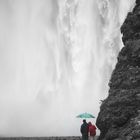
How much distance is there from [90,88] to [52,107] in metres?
7.08

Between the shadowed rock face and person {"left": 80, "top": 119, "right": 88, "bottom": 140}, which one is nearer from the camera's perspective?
the shadowed rock face

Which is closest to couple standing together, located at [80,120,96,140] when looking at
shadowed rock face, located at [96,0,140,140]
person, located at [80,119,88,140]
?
person, located at [80,119,88,140]

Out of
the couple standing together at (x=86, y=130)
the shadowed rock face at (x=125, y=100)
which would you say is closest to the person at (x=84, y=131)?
the couple standing together at (x=86, y=130)

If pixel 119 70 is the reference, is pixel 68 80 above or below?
above

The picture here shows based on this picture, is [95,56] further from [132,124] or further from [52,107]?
[132,124]

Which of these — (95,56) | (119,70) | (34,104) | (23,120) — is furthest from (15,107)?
(119,70)

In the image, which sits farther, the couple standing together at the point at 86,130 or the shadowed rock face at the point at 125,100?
the couple standing together at the point at 86,130

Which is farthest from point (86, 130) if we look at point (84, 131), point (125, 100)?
point (125, 100)

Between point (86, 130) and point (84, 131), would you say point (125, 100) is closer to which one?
point (84, 131)

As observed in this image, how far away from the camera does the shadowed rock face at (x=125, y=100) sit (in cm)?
2403

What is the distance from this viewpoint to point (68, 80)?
3472 inches

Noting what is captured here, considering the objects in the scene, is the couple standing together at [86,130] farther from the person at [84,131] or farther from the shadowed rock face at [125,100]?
the shadowed rock face at [125,100]

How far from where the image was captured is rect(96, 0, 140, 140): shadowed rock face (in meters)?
24.0

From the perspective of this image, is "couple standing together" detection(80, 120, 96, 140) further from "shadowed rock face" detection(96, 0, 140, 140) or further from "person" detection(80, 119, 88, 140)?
"shadowed rock face" detection(96, 0, 140, 140)
